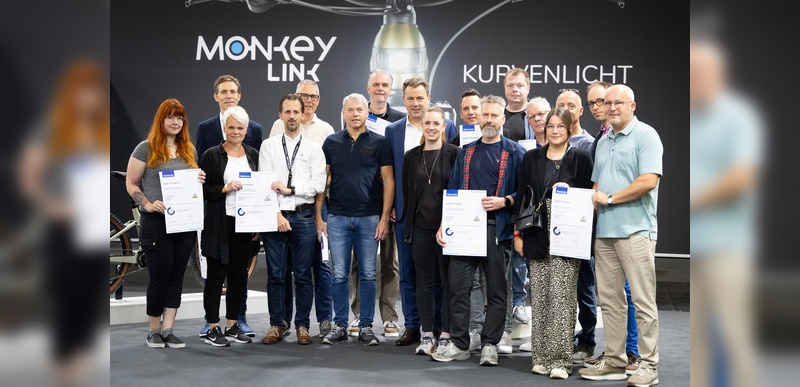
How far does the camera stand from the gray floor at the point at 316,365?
13.3 ft

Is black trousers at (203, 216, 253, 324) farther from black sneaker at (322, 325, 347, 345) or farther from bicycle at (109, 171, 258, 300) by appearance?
bicycle at (109, 171, 258, 300)

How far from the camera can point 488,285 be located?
14.5 ft

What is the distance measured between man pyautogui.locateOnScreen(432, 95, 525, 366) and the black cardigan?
4.62 feet

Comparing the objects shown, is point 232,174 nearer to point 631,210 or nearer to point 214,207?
point 214,207

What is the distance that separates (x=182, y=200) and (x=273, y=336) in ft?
3.56

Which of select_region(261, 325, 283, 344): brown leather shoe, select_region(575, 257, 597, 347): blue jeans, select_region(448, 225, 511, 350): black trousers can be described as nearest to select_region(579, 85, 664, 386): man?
select_region(575, 257, 597, 347): blue jeans

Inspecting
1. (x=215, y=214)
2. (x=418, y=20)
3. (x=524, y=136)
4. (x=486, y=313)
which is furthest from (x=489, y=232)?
(x=418, y=20)

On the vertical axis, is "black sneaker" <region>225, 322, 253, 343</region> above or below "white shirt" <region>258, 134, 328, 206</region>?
A: below

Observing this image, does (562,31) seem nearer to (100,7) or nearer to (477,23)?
(477,23)

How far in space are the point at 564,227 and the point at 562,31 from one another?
222 inches

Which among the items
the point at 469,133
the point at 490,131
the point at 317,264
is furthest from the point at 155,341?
the point at 490,131

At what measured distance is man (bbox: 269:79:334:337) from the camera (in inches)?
206

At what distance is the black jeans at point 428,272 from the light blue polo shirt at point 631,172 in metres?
1.10

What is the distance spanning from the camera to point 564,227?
3996mm
